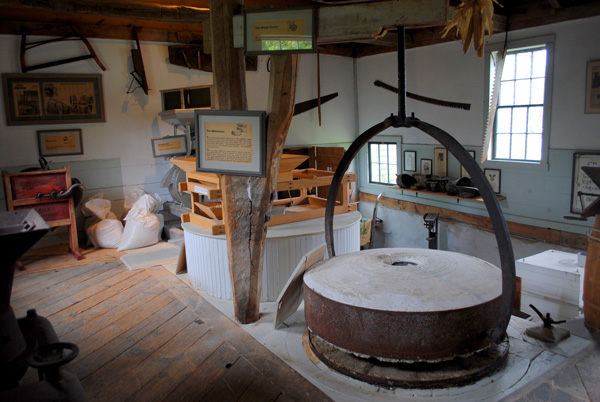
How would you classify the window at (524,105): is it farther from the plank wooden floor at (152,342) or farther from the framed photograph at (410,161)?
the plank wooden floor at (152,342)

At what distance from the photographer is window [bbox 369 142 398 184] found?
9.17 metres

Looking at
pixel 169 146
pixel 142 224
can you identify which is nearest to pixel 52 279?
pixel 142 224

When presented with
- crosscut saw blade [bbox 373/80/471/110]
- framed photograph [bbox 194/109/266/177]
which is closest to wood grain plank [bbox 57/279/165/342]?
framed photograph [bbox 194/109/266/177]

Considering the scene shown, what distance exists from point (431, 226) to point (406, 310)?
5375 mm

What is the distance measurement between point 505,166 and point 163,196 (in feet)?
17.2

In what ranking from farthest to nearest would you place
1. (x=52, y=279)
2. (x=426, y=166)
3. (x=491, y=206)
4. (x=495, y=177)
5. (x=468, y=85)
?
(x=426, y=166) → (x=468, y=85) → (x=495, y=177) → (x=52, y=279) → (x=491, y=206)

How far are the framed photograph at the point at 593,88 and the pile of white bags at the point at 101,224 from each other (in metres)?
6.35

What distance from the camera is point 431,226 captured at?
7.59 m

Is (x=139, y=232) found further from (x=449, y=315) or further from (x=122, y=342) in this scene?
(x=449, y=315)

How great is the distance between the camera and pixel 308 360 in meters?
2.87

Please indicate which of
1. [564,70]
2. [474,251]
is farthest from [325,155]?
[564,70]

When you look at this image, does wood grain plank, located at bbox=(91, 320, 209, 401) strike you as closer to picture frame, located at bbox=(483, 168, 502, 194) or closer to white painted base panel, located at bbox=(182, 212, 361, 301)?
white painted base panel, located at bbox=(182, 212, 361, 301)

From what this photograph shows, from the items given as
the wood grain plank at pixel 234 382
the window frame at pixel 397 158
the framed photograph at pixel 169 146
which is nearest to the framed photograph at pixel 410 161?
the window frame at pixel 397 158

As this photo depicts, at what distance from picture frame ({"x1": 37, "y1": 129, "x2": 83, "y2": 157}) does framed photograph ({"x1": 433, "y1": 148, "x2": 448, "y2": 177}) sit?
5.72 meters
